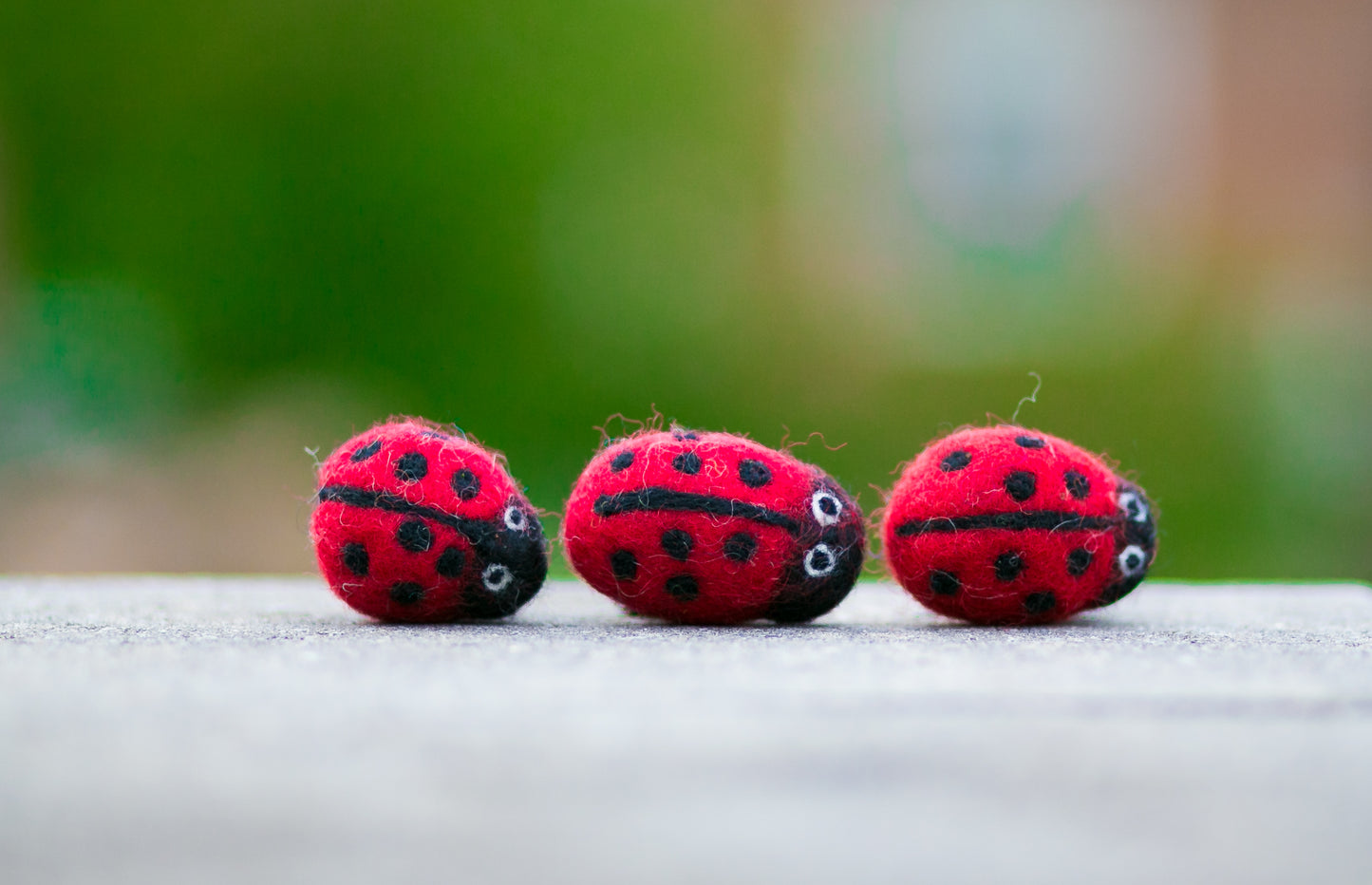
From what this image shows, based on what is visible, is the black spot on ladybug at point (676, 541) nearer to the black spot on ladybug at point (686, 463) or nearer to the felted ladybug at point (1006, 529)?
the black spot on ladybug at point (686, 463)

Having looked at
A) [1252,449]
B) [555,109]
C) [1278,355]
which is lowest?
[1252,449]

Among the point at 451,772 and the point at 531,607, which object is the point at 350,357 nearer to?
the point at 531,607

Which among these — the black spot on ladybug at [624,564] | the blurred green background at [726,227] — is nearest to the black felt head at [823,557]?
the black spot on ladybug at [624,564]

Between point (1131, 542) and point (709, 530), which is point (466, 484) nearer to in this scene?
point (709, 530)

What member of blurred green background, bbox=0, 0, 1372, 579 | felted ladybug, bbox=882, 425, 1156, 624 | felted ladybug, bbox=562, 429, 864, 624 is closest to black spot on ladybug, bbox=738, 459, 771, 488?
felted ladybug, bbox=562, 429, 864, 624

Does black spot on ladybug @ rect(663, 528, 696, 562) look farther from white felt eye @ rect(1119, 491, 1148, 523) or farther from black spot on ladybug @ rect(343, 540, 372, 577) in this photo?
white felt eye @ rect(1119, 491, 1148, 523)

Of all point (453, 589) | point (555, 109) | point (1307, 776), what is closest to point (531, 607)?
point (453, 589)

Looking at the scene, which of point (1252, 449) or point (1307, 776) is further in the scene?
point (1252, 449)
